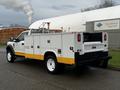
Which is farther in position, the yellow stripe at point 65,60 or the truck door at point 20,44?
the truck door at point 20,44

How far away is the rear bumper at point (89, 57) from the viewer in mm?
8102

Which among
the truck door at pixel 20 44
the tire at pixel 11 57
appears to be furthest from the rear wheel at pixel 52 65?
the tire at pixel 11 57

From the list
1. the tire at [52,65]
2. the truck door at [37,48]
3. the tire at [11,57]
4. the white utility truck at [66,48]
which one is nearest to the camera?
the white utility truck at [66,48]

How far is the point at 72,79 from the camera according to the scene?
7.99 metres

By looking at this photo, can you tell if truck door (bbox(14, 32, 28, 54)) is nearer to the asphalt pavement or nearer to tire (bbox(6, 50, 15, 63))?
tire (bbox(6, 50, 15, 63))

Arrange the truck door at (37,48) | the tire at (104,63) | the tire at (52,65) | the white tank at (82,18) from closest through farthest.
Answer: the tire at (52,65)
the tire at (104,63)
the truck door at (37,48)
the white tank at (82,18)

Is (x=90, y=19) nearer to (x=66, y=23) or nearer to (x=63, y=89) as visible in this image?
(x=66, y=23)

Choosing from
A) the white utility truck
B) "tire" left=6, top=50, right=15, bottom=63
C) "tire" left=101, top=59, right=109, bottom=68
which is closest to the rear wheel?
the white utility truck

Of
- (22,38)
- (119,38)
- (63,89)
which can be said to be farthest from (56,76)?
(119,38)

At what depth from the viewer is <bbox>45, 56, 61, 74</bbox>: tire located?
8.91 m

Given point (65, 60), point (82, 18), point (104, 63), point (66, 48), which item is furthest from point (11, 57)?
point (82, 18)

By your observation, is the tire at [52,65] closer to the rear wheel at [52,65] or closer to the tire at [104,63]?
the rear wheel at [52,65]

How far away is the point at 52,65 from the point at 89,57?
1.61 meters

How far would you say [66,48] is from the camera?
834 centimetres
